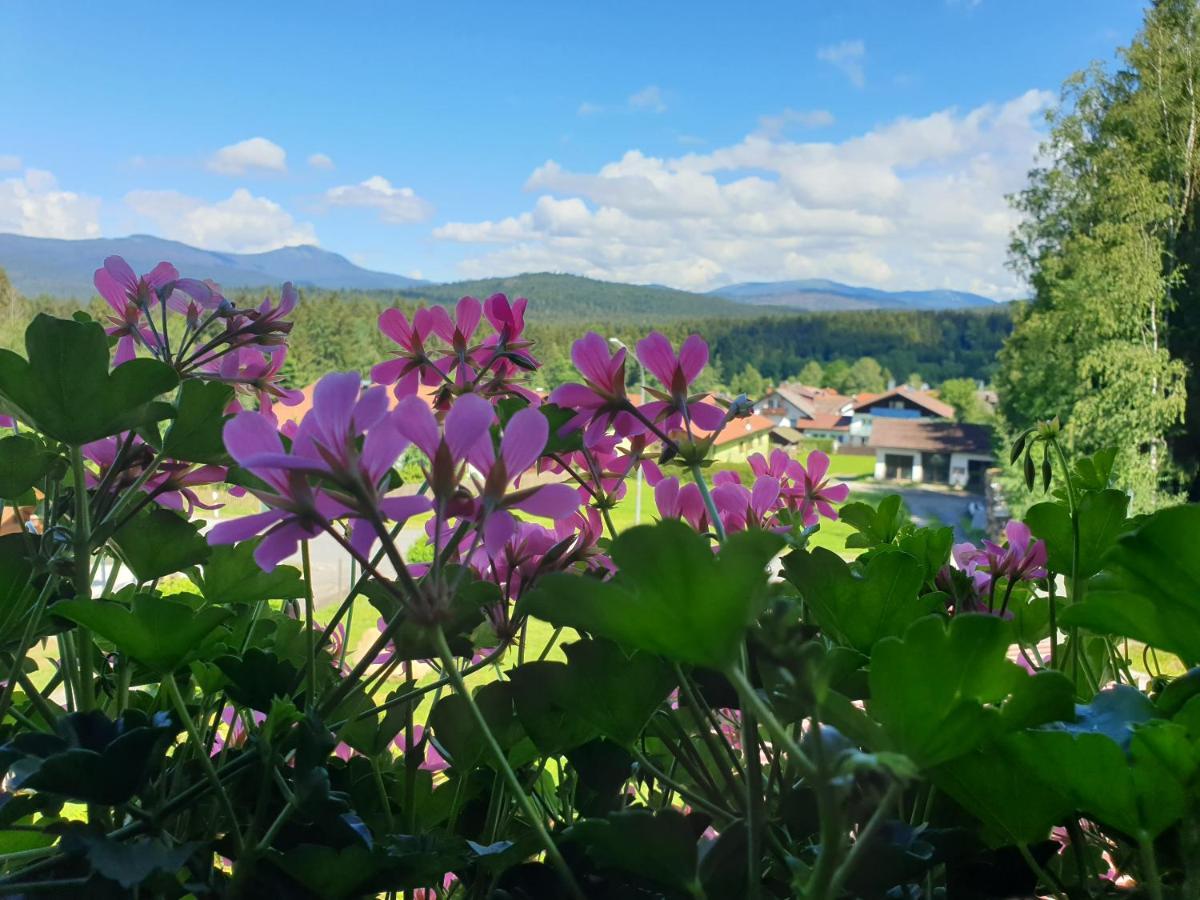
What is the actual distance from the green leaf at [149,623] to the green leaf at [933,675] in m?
0.18

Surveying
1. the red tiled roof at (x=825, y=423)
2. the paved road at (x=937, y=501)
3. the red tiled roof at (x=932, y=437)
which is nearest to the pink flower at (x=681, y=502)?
the paved road at (x=937, y=501)

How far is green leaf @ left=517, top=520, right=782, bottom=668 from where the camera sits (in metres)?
0.16

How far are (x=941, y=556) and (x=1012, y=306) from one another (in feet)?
40.0

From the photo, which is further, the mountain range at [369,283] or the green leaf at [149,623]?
the mountain range at [369,283]

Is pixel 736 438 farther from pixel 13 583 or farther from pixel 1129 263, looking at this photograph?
pixel 1129 263

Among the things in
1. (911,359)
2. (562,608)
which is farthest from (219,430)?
(911,359)

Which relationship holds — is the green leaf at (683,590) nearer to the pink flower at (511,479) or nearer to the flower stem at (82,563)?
the pink flower at (511,479)

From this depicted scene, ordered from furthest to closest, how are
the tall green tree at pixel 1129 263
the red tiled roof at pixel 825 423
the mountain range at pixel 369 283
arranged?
the mountain range at pixel 369 283 < the red tiled roof at pixel 825 423 < the tall green tree at pixel 1129 263

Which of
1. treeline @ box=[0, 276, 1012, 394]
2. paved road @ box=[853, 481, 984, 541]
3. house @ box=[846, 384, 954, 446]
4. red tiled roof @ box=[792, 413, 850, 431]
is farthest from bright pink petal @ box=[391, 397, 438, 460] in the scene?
treeline @ box=[0, 276, 1012, 394]

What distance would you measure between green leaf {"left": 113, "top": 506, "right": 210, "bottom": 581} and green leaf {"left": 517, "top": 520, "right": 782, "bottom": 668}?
Result: 8.8 inches

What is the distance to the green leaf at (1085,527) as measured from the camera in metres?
0.32

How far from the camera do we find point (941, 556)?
0.38 m

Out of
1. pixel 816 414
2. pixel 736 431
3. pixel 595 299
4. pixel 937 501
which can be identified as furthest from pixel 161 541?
pixel 595 299

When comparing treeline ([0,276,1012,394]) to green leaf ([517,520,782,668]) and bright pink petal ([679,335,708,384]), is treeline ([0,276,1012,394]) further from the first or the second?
green leaf ([517,520,782,668])
